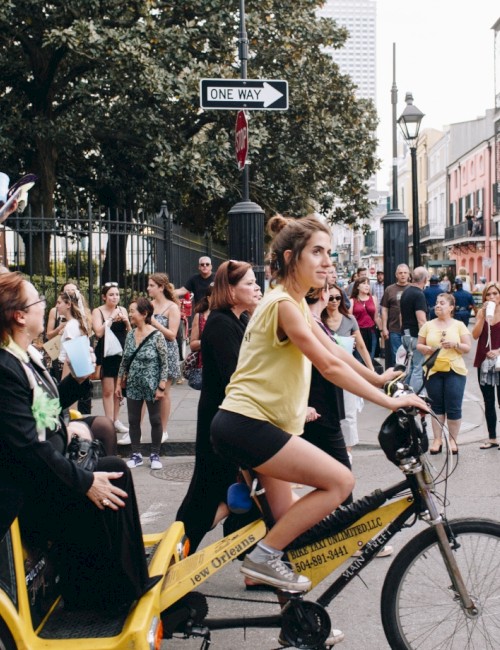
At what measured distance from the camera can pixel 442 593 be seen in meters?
3.34

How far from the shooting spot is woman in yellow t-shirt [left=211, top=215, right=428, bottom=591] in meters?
3.34

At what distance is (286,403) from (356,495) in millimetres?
3459

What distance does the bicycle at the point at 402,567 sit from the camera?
3287 mm

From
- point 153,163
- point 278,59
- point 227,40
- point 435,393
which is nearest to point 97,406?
point 435,393

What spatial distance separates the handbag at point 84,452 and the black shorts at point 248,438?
517mm

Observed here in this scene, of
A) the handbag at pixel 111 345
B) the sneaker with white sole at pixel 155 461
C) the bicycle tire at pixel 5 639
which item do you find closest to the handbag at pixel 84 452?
the bicycle tire at pixel 5 639

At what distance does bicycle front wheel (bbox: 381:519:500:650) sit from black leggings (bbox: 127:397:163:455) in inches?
188

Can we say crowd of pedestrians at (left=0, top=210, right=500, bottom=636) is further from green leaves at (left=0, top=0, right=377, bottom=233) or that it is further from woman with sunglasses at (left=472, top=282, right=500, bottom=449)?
green leaves at (left=0, top=0, right=377, bottom=233)

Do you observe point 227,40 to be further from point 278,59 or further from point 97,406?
point 97,406

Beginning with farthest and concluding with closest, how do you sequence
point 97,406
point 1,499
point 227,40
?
point 227,40, point 97,406, point 1,499

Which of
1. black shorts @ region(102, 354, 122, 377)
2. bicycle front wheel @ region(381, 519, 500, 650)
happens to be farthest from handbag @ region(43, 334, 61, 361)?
black shorts @ region(102, 354, 122, 377)

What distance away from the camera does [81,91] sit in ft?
55.2

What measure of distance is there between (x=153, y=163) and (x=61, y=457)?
1506 cm

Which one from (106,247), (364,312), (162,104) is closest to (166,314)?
(364,312)
